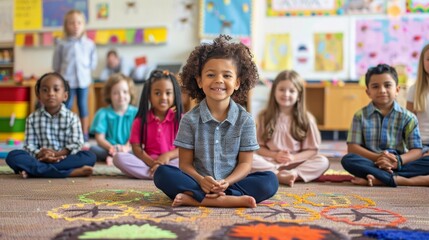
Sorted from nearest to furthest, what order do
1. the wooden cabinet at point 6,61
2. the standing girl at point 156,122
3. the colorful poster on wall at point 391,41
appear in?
the standing girl at point 156,122 → the colorful poster on wall at point 391,41 → the wooden cabinet at point 6,61

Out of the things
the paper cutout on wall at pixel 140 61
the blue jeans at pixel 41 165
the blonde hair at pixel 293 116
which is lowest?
the blue jeans at pixel 41 165

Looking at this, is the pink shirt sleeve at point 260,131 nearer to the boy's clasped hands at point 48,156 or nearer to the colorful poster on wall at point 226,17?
the boy's clasped hands at point 48,156

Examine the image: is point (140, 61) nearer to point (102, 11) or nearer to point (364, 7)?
point (102, 11)

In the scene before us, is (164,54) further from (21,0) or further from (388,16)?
(388,16)

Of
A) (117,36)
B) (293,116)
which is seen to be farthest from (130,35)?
(293,116)

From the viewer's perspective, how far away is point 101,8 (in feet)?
17.0

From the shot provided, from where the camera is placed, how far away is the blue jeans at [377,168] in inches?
80.8

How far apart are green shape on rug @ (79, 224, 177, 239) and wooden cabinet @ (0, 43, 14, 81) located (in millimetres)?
4781

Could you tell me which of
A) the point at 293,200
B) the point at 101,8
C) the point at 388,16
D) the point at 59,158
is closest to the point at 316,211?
the point at 293,200

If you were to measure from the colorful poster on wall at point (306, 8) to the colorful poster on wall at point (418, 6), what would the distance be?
62 cm

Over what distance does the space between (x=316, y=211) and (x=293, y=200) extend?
0.21 m

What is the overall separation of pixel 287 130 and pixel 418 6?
3.04 metres

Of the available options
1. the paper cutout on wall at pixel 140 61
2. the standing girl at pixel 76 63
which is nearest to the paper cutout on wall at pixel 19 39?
the paper cutout on wall at pixel 140 61

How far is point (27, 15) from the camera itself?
5.30 meters
